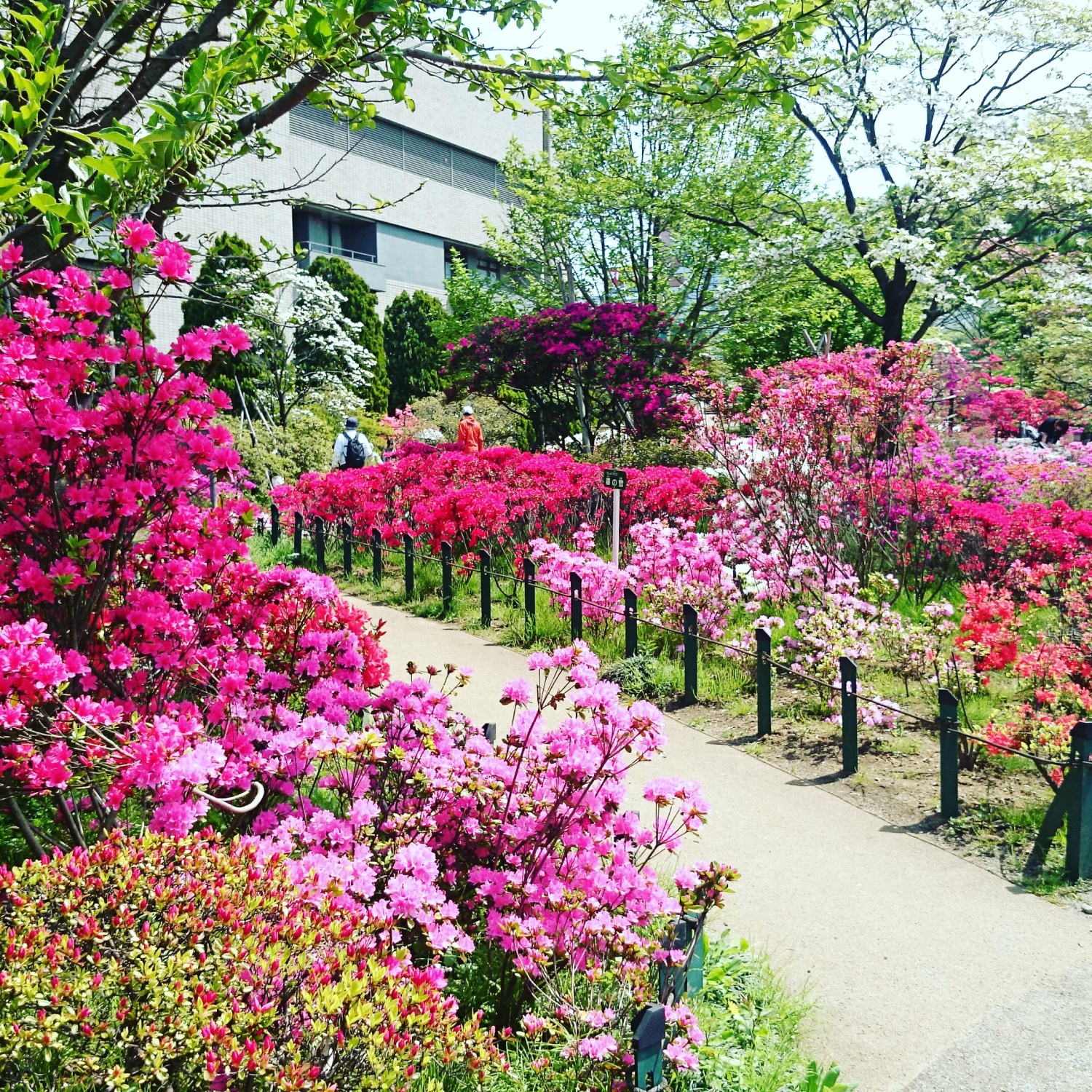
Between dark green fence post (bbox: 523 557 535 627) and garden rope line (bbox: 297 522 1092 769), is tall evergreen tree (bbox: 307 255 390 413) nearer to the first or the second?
garden rope line (bbox: 297 522 1092 769)

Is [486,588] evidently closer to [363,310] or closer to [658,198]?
[658,198]

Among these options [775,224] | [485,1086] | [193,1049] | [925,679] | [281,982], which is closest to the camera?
[193,1049]

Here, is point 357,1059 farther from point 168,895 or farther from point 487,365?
point 487,365

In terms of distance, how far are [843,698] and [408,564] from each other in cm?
613

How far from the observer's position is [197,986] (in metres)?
2.01

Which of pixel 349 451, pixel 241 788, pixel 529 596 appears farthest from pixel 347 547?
pixel 241 788

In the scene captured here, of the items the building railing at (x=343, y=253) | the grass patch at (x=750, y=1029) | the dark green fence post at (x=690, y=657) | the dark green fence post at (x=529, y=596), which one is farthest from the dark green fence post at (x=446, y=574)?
the building railing at (x=343, y=253)

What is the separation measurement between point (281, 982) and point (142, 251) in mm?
2443

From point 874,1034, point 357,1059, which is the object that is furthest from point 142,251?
point 874,1034

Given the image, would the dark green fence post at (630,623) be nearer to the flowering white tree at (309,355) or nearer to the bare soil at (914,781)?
the bare soil at (914,781)

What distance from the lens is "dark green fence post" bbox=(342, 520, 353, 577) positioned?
11.9 metres

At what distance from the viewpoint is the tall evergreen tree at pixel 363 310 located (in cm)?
2511

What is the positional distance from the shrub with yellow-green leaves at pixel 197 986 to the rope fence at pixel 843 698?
3.21 metres

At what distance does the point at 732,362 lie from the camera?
82.5 ft
